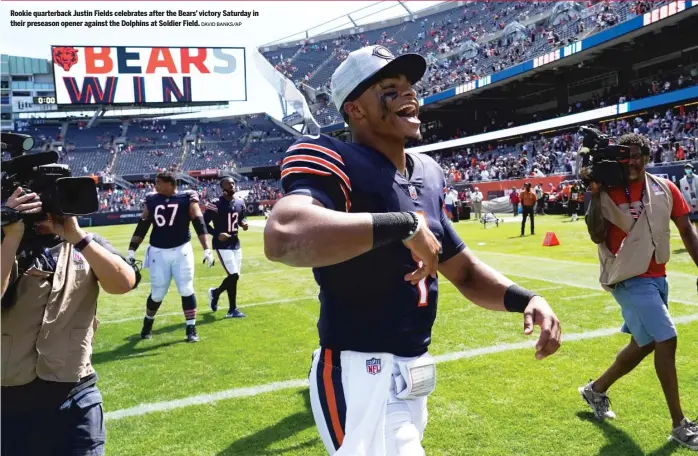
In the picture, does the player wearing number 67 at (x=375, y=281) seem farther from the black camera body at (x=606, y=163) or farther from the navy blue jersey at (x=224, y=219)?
the navy blue jersey at (x=224, y=219)

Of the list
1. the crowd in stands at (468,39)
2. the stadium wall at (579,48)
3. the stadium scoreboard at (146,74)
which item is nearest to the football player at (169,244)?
the stadium wall at (579,48)

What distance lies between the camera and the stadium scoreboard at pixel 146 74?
52.5 meters

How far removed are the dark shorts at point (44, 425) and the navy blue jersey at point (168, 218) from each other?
5.05 metres

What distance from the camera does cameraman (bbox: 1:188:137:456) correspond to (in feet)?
8.45

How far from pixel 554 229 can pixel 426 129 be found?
38.8m

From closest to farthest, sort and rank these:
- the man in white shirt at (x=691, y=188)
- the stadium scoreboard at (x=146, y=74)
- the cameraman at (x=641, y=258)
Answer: the cameraman at (x=641, y=258) → the man in white shirt at (x=691, y=188) → the stadium scoreboard at (x=146, y=74)

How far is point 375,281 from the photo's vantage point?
6.73 feet

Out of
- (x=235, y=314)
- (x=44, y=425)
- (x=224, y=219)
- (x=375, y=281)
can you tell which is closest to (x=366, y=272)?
(x=375, y=281)

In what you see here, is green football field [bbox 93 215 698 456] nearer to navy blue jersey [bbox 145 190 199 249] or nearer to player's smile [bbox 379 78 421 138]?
navy blue jersey [bbox 145 190 199 249]

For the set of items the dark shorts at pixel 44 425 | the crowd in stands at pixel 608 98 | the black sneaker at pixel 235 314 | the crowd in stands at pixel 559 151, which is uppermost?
the crowd in stands at pixel 608 98

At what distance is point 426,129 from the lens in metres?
57.4

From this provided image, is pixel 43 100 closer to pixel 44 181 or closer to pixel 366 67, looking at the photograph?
pixel 44 181

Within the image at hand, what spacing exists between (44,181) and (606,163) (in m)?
3.67

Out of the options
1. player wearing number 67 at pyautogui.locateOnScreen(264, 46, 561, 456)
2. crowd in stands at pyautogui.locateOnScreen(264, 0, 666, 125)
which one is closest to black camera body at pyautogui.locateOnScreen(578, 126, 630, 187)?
player wearing number 67 at pyautogui.locateOnScreen(264, 46, 561, 456)
